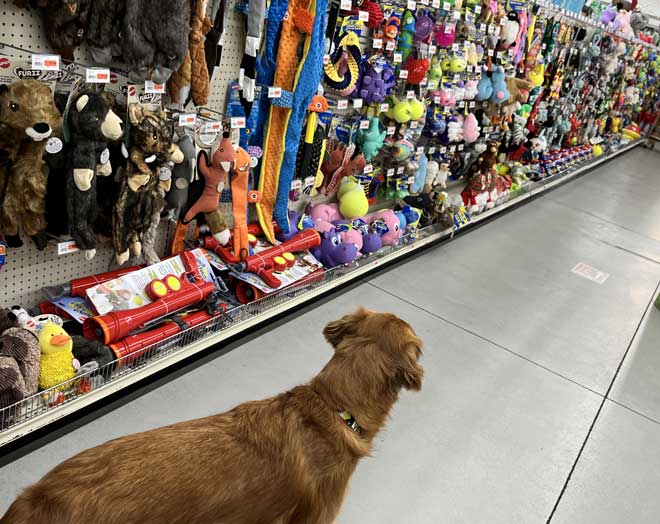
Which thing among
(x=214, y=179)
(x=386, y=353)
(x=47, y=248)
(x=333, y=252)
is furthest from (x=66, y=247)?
(x=333, y=252)

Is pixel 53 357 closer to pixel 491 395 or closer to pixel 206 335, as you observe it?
pixel 206 335

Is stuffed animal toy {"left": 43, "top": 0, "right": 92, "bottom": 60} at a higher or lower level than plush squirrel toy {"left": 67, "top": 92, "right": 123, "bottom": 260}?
higher

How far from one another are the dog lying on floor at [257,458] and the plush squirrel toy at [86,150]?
0.99m

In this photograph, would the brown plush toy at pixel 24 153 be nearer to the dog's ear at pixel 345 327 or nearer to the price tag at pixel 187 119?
the price tag at pixel 187 119

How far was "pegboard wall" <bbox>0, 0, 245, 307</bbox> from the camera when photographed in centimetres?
177

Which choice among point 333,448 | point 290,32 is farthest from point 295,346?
point 290,32

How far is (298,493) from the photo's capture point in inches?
54.3

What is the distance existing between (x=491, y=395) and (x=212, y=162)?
1.85 m

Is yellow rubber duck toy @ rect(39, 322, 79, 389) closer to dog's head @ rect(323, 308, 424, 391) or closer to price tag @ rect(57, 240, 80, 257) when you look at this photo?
price tag @ rect(57, 240, 80, 257)

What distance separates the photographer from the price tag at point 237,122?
8.58 ft

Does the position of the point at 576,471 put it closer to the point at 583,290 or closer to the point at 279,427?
the point at 279,427

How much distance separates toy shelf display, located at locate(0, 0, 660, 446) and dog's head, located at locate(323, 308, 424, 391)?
1.03 m

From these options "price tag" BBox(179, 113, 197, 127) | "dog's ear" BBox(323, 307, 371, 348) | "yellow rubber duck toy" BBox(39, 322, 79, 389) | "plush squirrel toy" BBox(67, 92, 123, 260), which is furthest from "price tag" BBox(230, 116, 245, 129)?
"dog's ear" BBox(323, 307, 371, 348)

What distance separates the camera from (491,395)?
2.82 m
